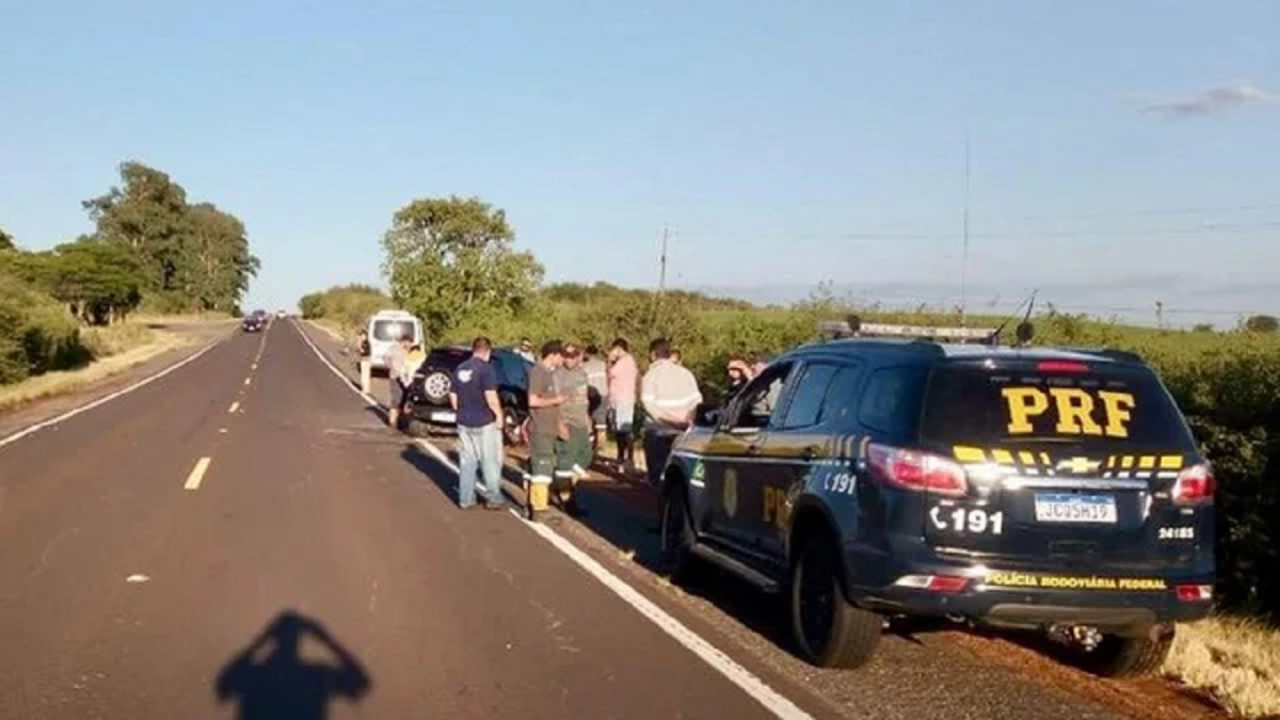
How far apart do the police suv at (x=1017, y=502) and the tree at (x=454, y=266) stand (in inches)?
1799

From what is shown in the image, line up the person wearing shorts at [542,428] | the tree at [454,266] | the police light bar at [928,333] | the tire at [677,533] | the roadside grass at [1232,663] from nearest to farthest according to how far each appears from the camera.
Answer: the roadside grass at [1232,663], the police light bar at [928,333], the tire at [677,533], the person wearing shorts at [542,428], the tree at [454,266]

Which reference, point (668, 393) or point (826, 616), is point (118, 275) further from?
point (826, 616)

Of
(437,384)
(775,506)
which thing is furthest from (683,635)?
(437,384)

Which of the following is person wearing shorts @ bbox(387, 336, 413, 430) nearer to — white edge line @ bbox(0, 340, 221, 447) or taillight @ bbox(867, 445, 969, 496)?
white edge line @ bbox(0, 340, 221, 447)

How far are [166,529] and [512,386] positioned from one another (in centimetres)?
975

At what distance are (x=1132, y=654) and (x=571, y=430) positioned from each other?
8068mm

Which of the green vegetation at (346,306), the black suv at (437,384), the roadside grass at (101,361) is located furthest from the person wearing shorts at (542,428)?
the green vegetation at (346,306)

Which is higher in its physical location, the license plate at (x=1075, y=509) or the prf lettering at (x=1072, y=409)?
the prf lettering at (x=1072, y=409)

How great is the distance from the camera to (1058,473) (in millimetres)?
7277

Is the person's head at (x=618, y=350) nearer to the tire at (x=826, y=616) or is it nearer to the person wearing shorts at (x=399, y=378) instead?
the person wearing shorts at (x=399, y=378)

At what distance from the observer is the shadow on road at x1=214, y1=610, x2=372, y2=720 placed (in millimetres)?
7039

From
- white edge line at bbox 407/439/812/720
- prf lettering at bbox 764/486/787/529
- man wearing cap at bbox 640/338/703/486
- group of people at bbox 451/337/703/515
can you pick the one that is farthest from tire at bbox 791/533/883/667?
man wearing cap at bbox 640/338/703/486

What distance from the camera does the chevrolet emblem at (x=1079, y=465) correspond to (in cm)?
729

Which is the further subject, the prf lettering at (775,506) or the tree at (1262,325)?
the tree at (1262,325)
